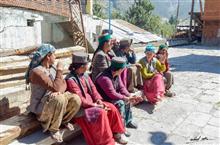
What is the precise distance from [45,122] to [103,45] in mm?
2006

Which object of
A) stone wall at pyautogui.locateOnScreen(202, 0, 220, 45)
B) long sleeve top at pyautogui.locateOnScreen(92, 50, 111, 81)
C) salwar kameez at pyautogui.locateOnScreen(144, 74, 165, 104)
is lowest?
salwar kameez at pyautogui.locateOnScreen(144, 74, 165, 104)

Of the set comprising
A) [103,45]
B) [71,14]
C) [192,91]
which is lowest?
[192,91]

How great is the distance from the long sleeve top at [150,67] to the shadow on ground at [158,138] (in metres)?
1.51

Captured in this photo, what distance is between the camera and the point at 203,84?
9312mm

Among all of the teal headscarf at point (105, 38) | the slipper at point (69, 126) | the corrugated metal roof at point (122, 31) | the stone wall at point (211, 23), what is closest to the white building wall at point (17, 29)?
the corrugated metal roof at point (122, 31)

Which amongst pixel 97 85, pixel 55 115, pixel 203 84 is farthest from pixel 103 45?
pixel 203 84

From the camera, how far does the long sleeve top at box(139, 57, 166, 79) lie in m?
6.82

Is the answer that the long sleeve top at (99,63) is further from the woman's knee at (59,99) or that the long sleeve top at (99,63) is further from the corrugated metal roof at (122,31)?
the corrugated metal roof at (122,31)

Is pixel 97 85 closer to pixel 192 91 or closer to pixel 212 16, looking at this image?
pixel 192 91

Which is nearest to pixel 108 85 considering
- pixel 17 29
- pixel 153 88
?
pixel 153 88

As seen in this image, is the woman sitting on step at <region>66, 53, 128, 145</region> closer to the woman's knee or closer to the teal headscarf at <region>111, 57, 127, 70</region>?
the woman's knee

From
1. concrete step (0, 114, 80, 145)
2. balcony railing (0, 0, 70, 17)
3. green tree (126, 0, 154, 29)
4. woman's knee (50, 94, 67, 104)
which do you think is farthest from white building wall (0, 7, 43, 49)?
green tree (126, 0, 154, 29)

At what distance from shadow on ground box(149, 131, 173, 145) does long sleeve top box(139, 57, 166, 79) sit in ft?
4.94

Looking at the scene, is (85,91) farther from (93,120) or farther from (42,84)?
(42,84)
